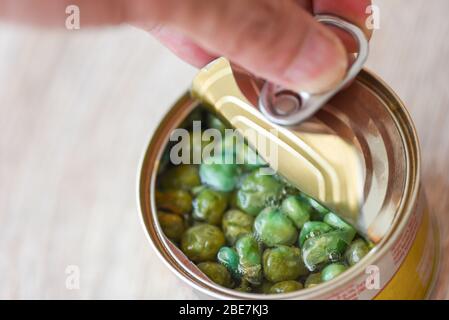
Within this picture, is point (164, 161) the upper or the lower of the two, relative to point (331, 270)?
upper

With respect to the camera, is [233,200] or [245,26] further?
[233,200]

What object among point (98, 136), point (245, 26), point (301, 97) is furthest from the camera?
point (98, 136)

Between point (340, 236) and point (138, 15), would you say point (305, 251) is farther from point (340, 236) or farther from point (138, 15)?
point (138, 15)

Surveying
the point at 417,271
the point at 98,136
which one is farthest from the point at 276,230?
the point at 98,136

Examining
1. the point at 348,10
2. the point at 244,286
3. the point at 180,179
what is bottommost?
the point at 244,286

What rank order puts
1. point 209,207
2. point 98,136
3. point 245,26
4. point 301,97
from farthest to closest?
1. point 98,136
2. point 209,207
3. point 301,97
4. point 245,26

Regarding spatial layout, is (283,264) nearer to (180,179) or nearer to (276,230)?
(276,230)

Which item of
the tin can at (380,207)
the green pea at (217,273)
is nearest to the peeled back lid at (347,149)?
the tin can at (380,207)
